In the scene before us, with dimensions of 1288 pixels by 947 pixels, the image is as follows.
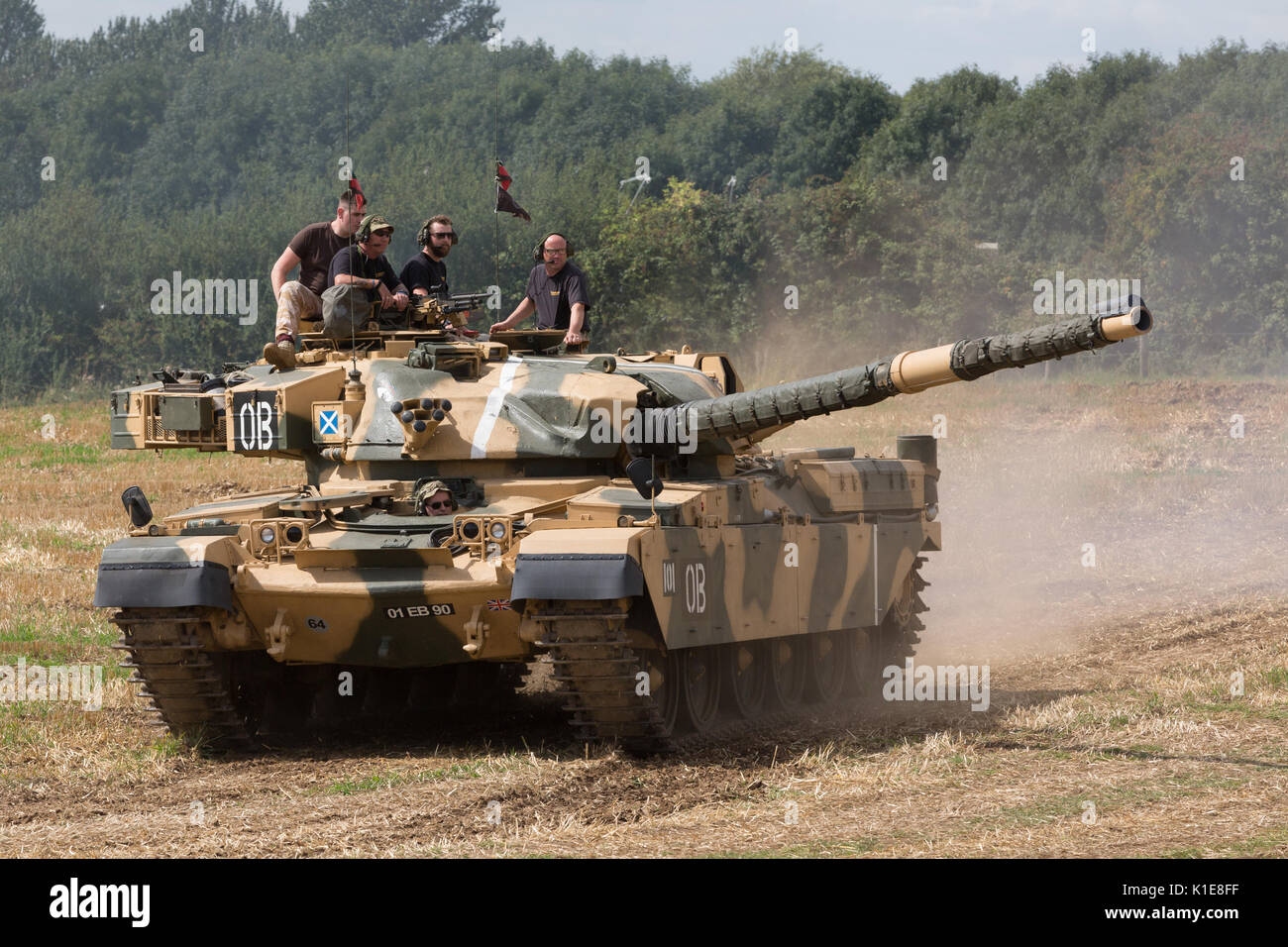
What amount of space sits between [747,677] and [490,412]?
3149mm

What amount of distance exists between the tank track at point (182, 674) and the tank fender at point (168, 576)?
0.61 ft

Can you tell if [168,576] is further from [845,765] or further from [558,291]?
[558,291]

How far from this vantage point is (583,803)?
1109 centimetres

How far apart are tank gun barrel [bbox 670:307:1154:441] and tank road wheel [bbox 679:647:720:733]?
5.39 feet

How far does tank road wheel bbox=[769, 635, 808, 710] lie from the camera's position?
15859mm

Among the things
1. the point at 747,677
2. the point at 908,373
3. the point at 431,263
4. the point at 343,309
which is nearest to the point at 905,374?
the point at 908,373

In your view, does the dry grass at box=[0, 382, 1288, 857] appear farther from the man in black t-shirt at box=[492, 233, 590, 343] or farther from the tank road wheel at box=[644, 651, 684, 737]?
the man in black t-shirt at box=[492, 233, 590, 343]

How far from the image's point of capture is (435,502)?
13625 mm

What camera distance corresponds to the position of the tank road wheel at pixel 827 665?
54.6ft

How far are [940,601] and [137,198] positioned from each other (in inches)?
2366

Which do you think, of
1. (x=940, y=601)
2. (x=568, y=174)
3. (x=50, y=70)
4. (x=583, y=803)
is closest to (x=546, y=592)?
(x=583, y=803)

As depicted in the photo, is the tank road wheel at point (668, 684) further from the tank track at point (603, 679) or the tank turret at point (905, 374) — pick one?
the tank turret at point (905, 374)

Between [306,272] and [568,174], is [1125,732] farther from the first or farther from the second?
[568,174]

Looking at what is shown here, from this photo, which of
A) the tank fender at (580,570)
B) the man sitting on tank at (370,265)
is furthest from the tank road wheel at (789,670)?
the man sitting on tank at (370,265)
